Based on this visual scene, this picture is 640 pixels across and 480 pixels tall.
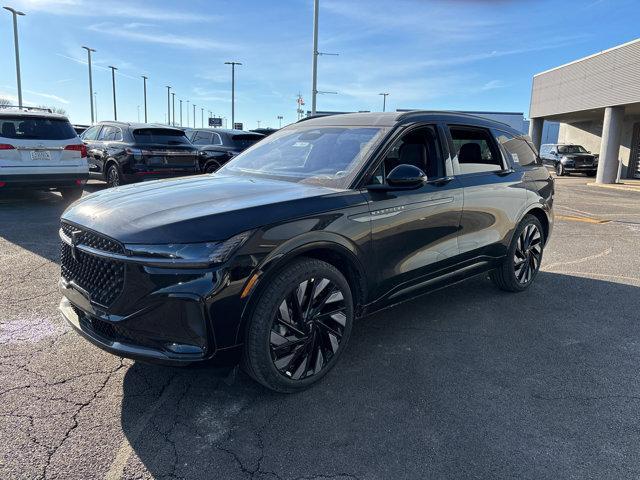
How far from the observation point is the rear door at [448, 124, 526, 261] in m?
4.20

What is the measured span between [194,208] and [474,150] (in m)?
2.86

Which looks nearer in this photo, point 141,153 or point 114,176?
point 141,153

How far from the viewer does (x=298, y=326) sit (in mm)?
2930

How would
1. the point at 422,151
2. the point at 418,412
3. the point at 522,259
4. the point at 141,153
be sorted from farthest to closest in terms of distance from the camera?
the point at 141,153, the point at 522,259, the point at 422,151, the point at 418,412

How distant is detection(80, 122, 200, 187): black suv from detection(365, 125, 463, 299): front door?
874 cm

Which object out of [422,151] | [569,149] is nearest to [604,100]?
[569,149]

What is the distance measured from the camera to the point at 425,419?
2.81m

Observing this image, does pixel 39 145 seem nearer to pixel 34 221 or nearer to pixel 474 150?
pixel 34 221

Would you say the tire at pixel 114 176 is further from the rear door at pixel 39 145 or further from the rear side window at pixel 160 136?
the rear door at pixel 39 145

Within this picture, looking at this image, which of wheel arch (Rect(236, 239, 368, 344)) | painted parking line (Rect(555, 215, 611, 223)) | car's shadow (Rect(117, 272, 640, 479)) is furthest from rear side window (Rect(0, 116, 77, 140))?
painted parking line (Rect(555, 215, 611, 223))

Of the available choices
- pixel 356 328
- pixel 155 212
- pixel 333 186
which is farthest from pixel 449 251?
pixel 155 212

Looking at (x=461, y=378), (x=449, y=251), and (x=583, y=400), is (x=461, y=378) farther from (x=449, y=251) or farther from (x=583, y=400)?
(x=449, y=251)

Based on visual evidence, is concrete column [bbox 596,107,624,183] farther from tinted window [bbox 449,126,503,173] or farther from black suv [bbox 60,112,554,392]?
black suv [bbox 60,112,554,392]

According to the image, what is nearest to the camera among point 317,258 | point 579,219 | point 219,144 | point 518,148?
point 317,258
